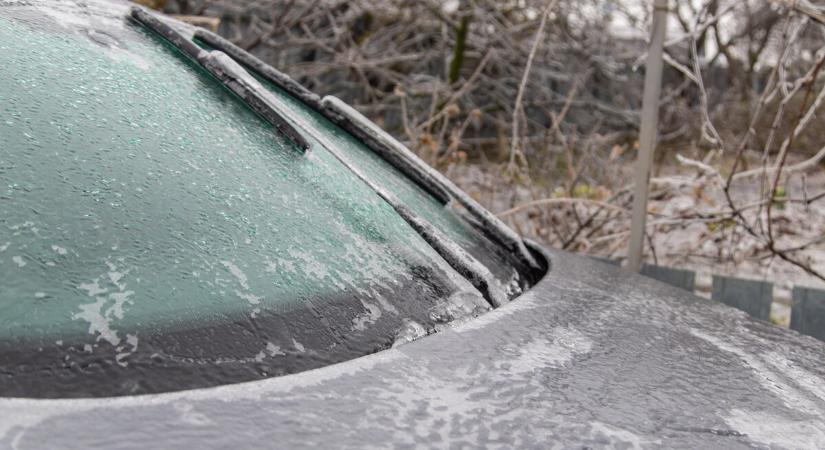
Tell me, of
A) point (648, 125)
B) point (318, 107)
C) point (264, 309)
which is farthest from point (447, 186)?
point (648, 125)

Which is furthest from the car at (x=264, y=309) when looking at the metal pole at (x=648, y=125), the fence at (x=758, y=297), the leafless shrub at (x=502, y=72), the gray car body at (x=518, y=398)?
the leafless shrub at (x=502, y=72)

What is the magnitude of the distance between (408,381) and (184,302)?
260mm

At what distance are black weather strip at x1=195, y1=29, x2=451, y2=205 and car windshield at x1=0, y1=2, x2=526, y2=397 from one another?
204 mm

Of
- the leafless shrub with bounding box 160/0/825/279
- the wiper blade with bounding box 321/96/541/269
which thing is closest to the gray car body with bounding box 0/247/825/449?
the wiper blade with bounding box 321/96/541/269

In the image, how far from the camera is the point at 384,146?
169 cm

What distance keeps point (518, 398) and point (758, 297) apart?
197 centimetres

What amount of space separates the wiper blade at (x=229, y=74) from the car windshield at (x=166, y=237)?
15 mm

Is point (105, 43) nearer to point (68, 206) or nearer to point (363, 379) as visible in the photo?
point (68, 206)

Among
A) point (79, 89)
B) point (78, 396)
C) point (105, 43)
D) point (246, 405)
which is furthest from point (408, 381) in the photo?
point (105, 43)

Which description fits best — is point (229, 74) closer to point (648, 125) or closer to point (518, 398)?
point (518, 398)

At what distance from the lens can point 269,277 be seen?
3.34 ft

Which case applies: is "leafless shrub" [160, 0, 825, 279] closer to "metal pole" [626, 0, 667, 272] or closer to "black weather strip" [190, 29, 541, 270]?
"metal pole" [626, 0, 667, 272]

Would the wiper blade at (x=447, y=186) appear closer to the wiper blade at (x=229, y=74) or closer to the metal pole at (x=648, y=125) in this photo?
the wiper blade at (x=229, y=74)

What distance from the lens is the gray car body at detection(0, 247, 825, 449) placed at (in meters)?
0.71
